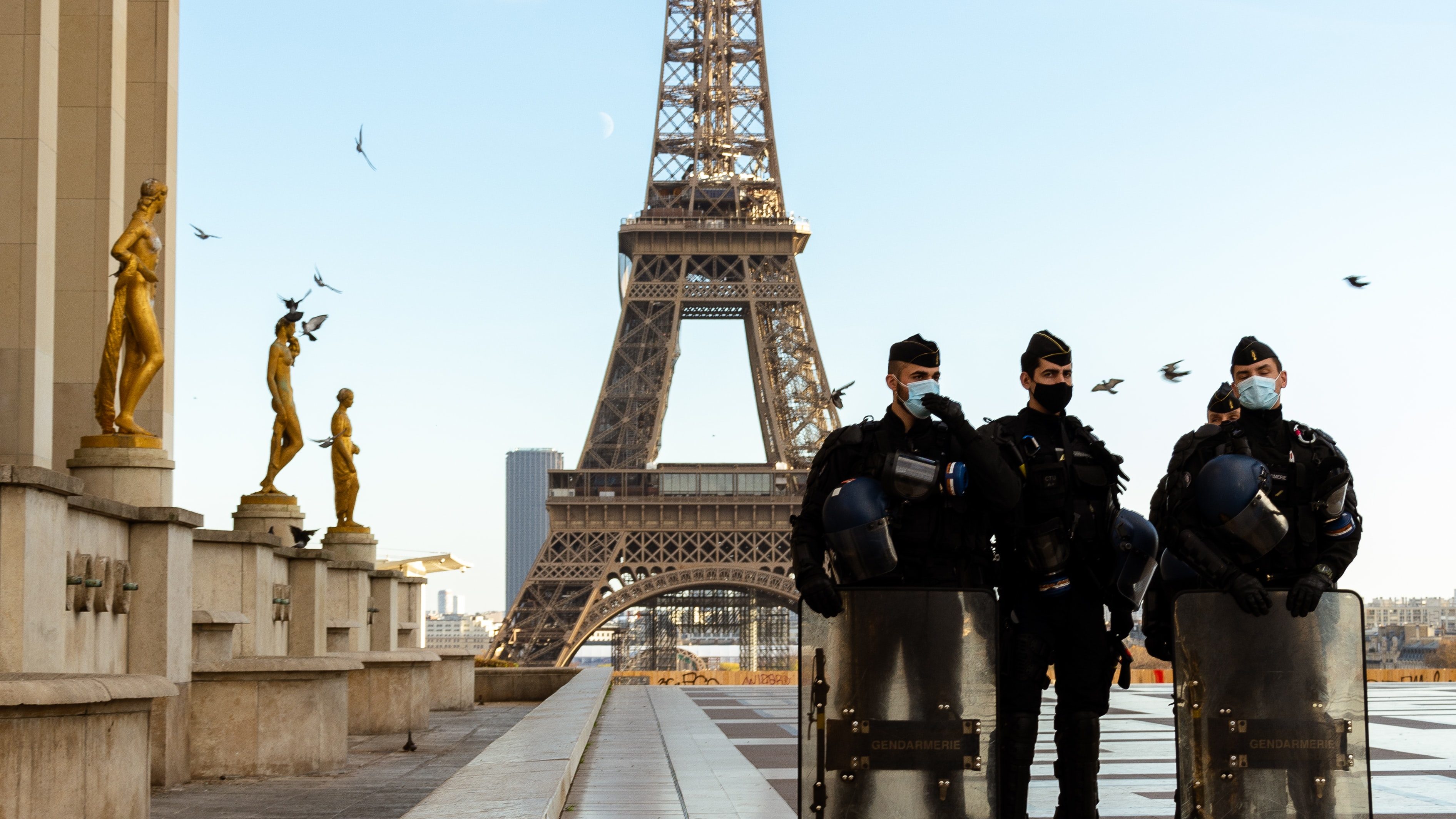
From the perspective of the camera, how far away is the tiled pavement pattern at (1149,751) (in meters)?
9.41

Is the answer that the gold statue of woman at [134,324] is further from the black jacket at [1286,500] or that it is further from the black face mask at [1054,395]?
the black jacket at [1286,500]

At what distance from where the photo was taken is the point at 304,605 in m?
16.4

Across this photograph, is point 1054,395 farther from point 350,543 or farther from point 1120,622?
point 350,543

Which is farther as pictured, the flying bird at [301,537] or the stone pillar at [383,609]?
the stone pillar at [383,609]

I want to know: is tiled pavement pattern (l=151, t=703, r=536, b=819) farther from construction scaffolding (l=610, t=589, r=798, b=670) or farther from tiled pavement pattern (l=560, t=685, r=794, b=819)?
construction scaffolding (l=610, t=589, r=798, b=670)

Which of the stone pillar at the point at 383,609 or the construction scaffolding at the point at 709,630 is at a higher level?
the stone pillar at the point at 383,609

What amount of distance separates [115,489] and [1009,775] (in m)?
7.84

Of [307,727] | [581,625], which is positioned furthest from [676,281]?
[307,727]

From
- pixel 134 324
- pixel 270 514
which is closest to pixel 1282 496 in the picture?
pixel 134 324

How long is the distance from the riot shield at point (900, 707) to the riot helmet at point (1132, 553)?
793mm

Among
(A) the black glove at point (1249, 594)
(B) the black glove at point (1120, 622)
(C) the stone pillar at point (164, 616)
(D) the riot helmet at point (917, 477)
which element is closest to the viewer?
(A) the black glove at point (1249, 594)

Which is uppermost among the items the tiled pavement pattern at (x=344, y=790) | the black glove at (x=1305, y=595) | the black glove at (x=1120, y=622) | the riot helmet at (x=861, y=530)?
the riot helmet at (x=861, y=530)

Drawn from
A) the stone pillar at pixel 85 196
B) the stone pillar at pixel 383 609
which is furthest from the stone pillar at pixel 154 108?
the stone pillar at pixel 383 609

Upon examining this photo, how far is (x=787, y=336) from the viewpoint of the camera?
6619 centimetres
